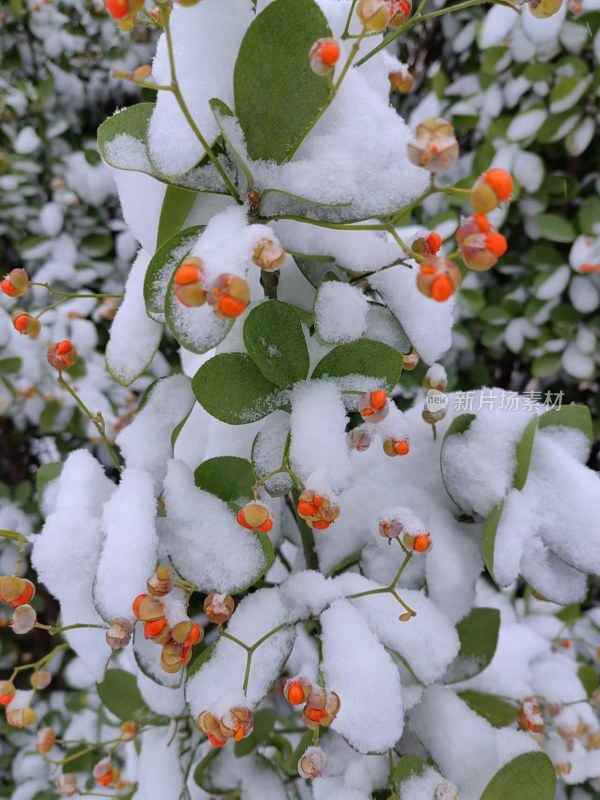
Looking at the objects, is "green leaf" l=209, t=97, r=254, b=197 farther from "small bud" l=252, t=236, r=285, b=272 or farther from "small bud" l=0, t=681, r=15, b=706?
"small bud" l=0, t=681, r=15, b=706

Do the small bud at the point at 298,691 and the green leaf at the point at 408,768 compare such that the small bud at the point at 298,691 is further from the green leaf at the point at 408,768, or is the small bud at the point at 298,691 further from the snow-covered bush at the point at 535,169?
the snow-covered bush at the point at 535,169

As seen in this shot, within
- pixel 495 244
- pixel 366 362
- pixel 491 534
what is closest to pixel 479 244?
pixel 495 244

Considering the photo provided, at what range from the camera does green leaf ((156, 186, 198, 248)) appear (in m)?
0.37

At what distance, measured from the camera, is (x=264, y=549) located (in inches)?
15.6

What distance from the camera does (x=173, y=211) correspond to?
372mm

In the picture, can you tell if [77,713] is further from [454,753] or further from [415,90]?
[415,90]

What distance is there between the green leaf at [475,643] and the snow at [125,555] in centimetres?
27

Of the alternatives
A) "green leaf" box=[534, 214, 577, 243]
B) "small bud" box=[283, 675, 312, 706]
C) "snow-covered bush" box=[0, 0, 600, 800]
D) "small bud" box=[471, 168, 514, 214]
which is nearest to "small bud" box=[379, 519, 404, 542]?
"snow-covered bush" box=[0, 0, 600, 800]

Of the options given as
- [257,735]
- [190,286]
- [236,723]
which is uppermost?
[190,286]

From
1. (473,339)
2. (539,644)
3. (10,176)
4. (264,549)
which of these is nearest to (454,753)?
(264,549)

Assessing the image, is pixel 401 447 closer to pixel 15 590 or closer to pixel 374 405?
pixel 374 405

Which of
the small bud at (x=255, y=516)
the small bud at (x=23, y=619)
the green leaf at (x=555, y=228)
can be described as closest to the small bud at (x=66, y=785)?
the small bud at (x=23, y=619)

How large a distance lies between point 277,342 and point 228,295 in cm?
10

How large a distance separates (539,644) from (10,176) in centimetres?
118
